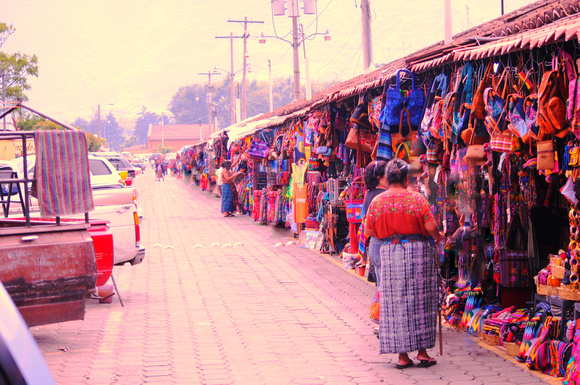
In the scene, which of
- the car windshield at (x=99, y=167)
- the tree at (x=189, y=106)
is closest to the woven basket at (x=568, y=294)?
the car windshield at (x=99, y=167)

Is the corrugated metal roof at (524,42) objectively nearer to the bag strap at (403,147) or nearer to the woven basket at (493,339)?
the bag strap at (403,147)

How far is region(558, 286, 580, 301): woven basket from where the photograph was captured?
5961 mm

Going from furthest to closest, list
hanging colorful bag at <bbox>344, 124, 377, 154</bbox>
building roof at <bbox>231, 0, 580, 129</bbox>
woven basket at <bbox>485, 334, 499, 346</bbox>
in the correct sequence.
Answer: hanging colorful bag at <bbox>344, 124, 377, 154</bbox> → woven basket at <bbox>485, 334, 499, 346</bbox> → building roof at <bbox>231, 0, 580, 129</bbox>

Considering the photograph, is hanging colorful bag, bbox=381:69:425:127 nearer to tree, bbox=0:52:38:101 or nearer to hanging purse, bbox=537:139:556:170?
hanging purse, bbox=537:139:556:170

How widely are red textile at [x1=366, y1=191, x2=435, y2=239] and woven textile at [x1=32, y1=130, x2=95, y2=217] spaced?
9.19ft

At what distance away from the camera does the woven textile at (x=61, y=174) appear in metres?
6.53

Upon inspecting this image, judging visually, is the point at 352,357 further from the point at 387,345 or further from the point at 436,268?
the point at 436,268

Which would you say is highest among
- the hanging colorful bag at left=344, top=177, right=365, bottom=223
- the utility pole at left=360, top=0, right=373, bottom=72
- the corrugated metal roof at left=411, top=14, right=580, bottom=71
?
the utility pole at left=360, top=0, right=373, bottom=72

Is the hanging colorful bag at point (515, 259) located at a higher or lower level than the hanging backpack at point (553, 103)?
lower

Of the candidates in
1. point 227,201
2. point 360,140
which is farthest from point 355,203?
point 227,201

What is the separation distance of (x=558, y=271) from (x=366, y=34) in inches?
571

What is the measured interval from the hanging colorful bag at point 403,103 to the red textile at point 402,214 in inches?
99.8

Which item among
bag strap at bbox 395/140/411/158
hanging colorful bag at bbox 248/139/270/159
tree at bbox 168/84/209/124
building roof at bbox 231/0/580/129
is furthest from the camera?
tree at bbox 168/84/209/124

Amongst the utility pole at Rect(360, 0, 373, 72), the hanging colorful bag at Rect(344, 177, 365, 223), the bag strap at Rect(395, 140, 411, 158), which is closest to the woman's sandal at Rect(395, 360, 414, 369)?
the bag strap at Rect(395, 140, 411, 158)
